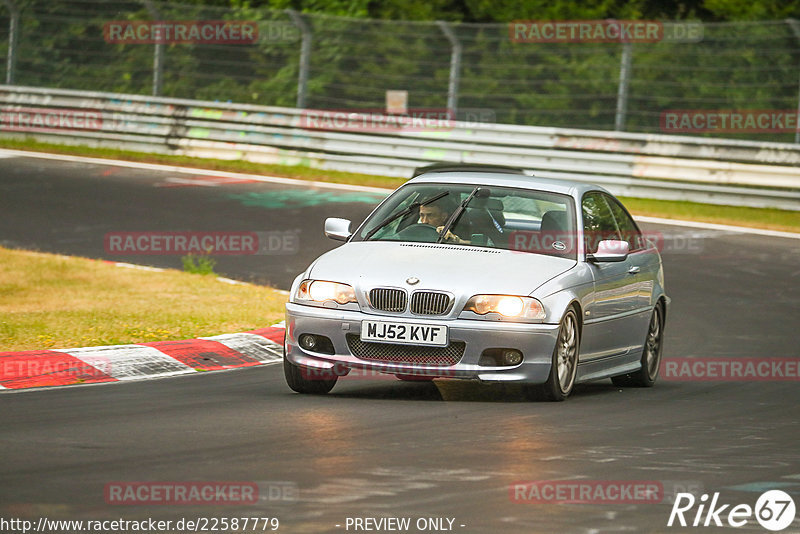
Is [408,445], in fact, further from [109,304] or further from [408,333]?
[109,304]

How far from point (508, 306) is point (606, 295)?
1323mm

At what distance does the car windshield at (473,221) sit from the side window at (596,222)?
17 cm

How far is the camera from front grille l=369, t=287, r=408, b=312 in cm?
891

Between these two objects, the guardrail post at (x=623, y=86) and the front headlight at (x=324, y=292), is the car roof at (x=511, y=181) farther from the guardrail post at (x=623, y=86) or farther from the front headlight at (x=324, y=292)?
the guardrail post at (x=623, y=86)

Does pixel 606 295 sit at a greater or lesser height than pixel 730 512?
greater

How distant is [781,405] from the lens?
9.66 metres

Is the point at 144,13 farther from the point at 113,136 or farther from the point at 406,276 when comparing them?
the point at 406,276

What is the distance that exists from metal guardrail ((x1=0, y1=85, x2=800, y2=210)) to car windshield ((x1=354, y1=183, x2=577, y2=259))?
12809 mm

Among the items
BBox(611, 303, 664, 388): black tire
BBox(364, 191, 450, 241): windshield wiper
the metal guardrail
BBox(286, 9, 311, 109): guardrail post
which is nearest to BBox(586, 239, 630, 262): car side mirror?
BBox(364, 191, 450, 241): windshield wiper

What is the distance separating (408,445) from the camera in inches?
291

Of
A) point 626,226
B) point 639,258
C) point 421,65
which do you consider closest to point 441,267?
point 639,258

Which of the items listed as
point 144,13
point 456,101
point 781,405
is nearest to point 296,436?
point 781,405

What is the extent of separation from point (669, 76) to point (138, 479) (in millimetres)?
19869

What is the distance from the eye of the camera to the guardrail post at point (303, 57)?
25.8 metres
